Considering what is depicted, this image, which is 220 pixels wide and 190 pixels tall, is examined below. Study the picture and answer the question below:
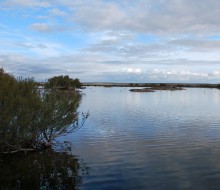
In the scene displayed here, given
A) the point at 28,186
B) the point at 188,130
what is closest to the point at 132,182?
the point at 28,186

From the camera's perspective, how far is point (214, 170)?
15.6 m

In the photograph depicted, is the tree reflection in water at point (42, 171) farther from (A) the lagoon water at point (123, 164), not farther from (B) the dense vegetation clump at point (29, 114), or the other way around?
(B) the dense vegetation clump at point (29, 114)

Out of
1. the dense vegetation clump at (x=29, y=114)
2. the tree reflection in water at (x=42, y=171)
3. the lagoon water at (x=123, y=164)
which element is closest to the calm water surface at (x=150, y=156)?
the lagoon water at (x=123, y=164)

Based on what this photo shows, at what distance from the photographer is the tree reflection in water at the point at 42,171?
13609 millimetres

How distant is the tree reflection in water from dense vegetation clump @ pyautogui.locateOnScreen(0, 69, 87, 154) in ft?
3.15

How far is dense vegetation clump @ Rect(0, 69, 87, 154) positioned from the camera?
1780 centimetres

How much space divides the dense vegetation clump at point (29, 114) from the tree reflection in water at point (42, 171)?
37.8 inches

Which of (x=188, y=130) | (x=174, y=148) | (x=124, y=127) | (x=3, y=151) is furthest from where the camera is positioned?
(x=124, y=127)

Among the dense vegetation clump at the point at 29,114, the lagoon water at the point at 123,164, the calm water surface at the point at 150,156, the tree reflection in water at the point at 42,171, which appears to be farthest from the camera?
the dense vegetation clump at the point at 29,114

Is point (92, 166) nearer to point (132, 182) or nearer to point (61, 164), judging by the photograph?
point (61, 164)

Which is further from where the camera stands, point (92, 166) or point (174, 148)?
point (174, 148)

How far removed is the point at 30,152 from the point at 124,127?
1221 centimetres

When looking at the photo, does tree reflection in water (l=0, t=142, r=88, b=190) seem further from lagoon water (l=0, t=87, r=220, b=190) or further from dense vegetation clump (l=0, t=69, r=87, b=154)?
dense vegetation clump (l=0, t=69, r=87, b=154)

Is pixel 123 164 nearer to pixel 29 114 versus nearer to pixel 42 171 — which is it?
pixel 42 171
